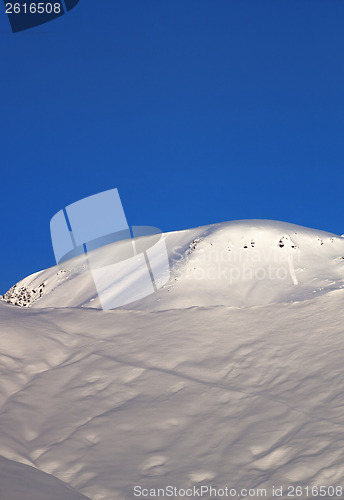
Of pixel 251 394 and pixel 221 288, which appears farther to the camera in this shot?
pixel 221 288

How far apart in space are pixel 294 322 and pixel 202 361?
2428 mm

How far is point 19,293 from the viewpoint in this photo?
30359mm

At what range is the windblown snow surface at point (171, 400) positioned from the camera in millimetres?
5660

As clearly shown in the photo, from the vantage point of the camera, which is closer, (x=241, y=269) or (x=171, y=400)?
(x=171, y=400)

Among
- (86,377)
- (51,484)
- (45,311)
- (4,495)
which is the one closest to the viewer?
(4,495)

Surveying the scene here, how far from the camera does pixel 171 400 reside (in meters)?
7.48

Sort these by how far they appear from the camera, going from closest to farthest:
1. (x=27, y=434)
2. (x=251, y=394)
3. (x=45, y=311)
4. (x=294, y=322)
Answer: (x=27, y=434)
(x=251, y=394)
(x=294, y=322)
(x=45, y=311)

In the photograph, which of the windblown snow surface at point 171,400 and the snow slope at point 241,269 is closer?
the windblown snow surface at point 171,400

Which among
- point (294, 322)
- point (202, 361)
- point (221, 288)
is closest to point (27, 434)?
point (202, 361)

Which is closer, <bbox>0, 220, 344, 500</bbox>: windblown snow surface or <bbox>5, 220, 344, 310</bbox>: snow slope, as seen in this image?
<bbox>0, 220, 344, 500</bbox>: windblown snow surface

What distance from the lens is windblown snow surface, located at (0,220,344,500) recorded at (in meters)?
5.66

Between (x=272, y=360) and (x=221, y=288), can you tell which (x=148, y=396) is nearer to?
(x=272, y=360)

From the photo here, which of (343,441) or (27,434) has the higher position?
(27,434)

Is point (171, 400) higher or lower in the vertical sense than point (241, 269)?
higher
